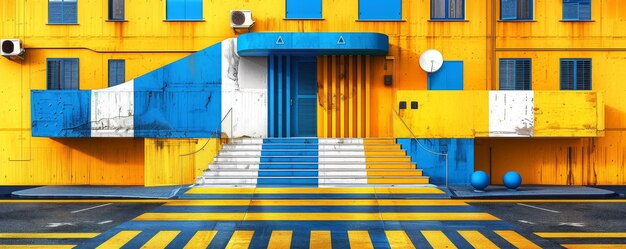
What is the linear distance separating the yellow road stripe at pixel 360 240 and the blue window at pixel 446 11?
12.0m

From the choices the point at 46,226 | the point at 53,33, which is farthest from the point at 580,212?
the point at 53,33

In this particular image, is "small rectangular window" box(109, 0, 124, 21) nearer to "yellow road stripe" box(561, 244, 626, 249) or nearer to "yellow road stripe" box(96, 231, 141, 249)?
"yellow road stripe" box(96, 231, 141, 249)

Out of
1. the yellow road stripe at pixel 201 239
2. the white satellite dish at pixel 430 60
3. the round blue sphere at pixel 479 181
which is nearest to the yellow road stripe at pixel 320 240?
the yellow road stripe at pixel 201 239

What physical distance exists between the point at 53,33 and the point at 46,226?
11.0 meters

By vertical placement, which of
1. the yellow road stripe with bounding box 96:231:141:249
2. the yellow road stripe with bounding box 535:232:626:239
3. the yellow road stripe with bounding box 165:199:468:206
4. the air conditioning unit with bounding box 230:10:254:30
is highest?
the air conditioning unit with bounding box 230:10:254:30

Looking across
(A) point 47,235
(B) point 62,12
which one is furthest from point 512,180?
(B) point 62,12

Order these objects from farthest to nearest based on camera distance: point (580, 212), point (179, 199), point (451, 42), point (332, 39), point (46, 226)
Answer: point (451, 42) < point (332, 39) < point (179, 199) < point (580, 212) < point (46, 226)

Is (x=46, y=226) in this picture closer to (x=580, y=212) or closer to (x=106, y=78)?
(x=106, y=78)

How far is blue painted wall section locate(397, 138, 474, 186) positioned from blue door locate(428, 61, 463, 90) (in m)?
2.80

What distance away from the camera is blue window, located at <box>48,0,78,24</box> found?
74.3ft

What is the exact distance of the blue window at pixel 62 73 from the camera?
22.7m

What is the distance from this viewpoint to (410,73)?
22500mm

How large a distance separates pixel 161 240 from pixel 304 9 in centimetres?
1247

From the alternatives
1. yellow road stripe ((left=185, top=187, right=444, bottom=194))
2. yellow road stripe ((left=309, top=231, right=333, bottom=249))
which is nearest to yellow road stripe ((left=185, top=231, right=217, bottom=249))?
yellow road stripe ((left=309, top=231, right=333, bottom=249))
